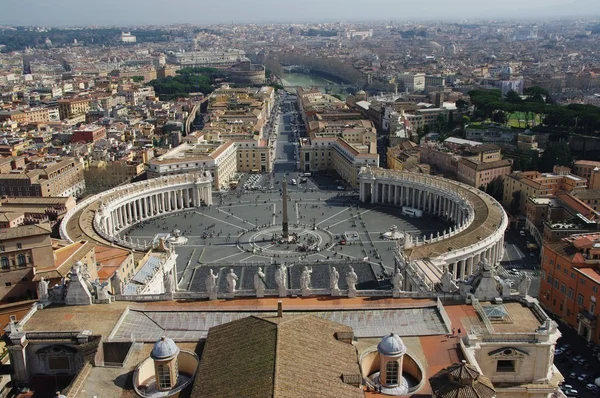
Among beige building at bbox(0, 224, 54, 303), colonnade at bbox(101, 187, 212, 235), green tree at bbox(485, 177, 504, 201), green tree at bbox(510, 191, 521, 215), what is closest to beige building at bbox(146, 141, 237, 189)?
colonnade at bbox(101, 187, 212, 235)

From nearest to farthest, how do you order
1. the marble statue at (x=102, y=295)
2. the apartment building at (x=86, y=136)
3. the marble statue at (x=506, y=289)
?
the marble statue at (x=506, y=289)
the marble statue at (x=102, y=295)
the apartment building at (x=86, y=136)

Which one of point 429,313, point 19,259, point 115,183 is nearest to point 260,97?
point 115,183

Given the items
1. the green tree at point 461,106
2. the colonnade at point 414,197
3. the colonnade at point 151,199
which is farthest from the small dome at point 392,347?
the green tree at point 461,106

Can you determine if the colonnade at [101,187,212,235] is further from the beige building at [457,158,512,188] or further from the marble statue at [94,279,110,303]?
the beige building at [457,158,512,188]

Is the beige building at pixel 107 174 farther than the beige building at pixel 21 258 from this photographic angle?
Yes

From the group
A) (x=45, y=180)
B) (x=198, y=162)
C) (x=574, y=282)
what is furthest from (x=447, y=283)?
(x=45, y=180)

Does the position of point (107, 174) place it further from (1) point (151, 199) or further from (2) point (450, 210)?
(2) point (450, 210)

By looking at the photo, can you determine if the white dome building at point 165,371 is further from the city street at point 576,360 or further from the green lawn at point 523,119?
the green lawn at point 523,119
